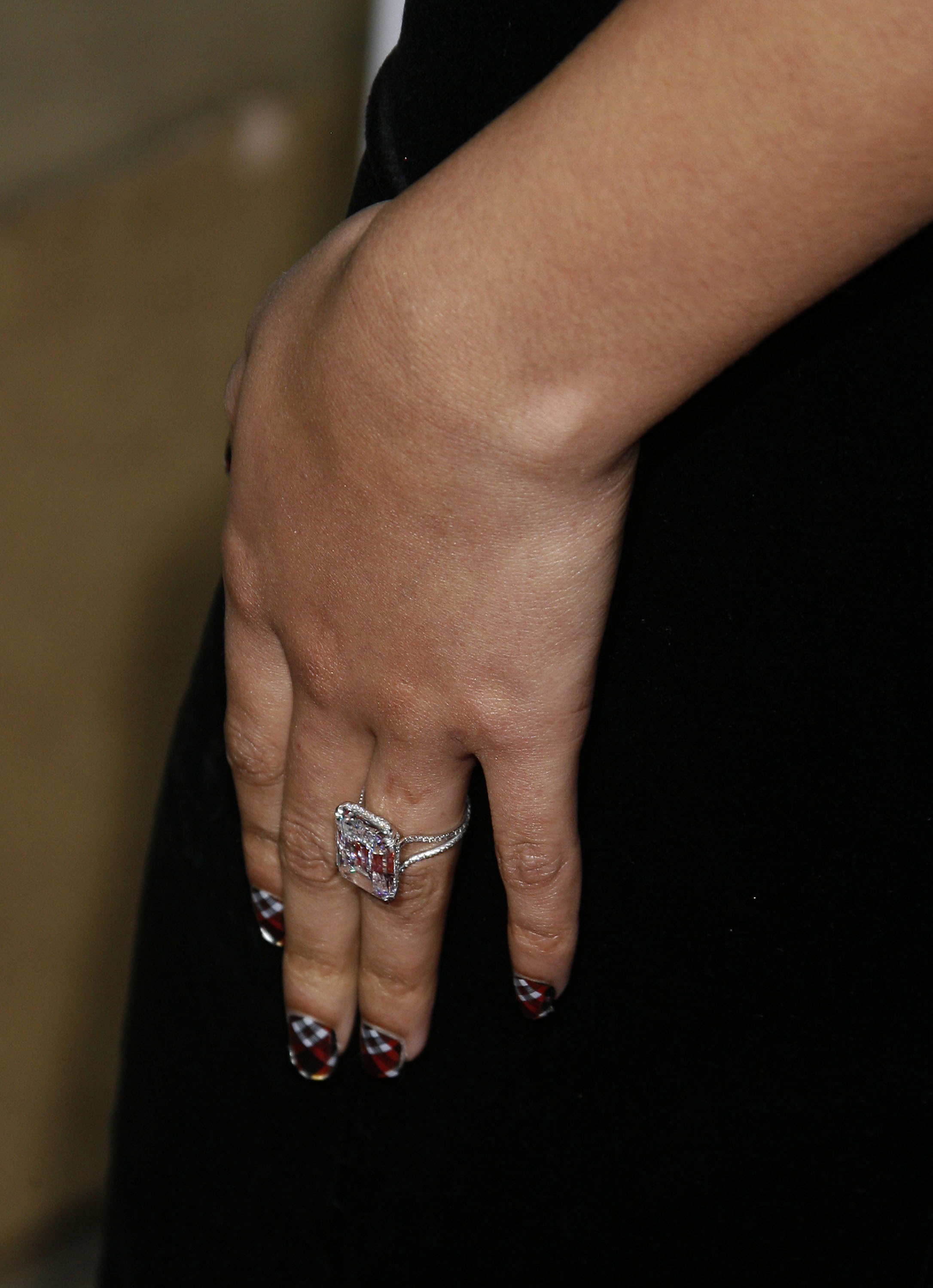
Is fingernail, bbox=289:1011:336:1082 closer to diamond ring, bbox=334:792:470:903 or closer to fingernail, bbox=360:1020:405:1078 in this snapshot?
fingernail, bbox=360:1020:405:1078

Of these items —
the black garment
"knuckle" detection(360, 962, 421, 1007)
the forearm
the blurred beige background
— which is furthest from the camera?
the blurred beige background

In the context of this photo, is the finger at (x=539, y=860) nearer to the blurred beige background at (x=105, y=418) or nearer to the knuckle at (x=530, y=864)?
the knuckle at (x=530, y=864)

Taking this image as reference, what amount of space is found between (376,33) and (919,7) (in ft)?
8.58

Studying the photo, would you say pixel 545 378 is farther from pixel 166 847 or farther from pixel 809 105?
pixel 166 847

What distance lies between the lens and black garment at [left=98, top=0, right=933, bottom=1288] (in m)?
0.53

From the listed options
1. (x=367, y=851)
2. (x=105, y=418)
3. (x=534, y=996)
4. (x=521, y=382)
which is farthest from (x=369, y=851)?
(x=105, y=418)

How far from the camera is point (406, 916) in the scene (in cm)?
61

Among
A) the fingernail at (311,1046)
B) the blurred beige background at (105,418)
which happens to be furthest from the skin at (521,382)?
the blurred beige background at (105,418)

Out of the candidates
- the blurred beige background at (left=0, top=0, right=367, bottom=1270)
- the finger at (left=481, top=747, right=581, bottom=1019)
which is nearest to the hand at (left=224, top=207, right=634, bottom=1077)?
the finger at (left=481, top=747, right=581, bottom=1019)

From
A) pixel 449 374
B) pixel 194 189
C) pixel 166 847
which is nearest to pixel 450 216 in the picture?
pixel 449 374

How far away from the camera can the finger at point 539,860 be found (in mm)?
532

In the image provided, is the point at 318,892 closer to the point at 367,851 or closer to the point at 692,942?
the point at 367,851

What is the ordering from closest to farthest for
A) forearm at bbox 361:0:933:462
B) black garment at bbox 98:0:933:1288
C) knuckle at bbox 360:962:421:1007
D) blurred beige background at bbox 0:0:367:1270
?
forearm at bbox 361:0:933:462, black garment at bbox 98:0:933:1288, knuckle at bbox 360:962:421:1007, blurred beige background at bbox 0:0:367:1270

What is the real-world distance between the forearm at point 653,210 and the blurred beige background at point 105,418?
1478mm
